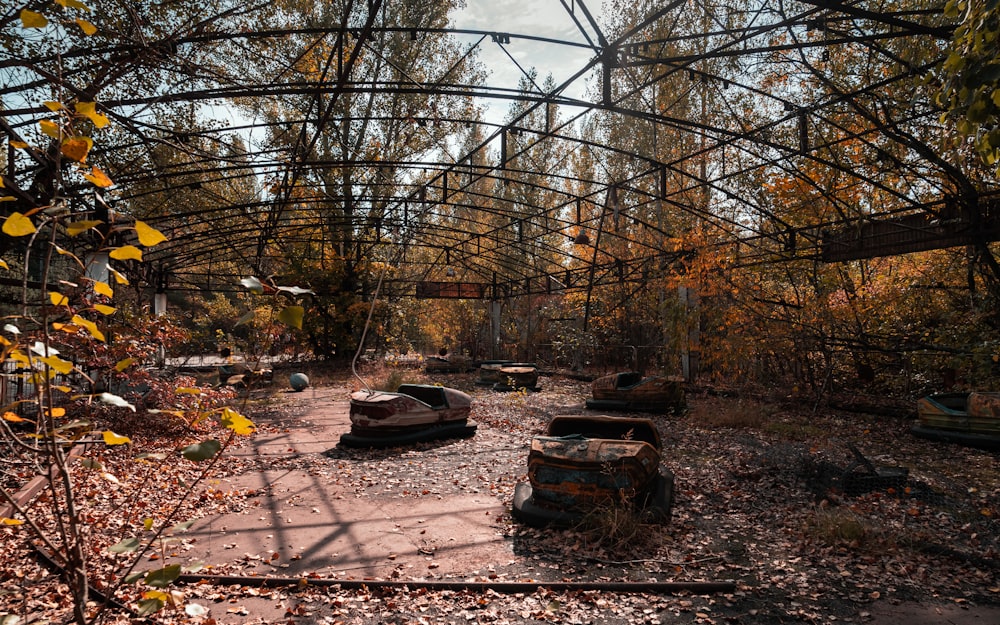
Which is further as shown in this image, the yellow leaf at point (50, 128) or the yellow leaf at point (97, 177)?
the yellow leaf at point (97, 177)

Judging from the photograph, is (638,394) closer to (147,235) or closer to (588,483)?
(588,483)

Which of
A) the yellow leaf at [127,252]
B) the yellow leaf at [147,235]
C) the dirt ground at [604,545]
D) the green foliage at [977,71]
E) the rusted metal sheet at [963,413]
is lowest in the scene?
the dirt ground at [604,545]

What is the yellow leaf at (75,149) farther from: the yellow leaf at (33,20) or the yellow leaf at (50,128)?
the yellow leaf at (33,20)

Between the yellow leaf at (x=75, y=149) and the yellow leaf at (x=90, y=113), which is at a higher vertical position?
the yellow leaf at (x=90, y=113)

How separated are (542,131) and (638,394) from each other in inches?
196

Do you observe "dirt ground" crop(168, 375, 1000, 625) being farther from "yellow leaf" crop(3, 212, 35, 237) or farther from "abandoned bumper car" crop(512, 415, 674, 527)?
"yellow leaf" crop(3, 212, 35, 237)

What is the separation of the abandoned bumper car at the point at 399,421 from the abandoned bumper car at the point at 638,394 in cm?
299

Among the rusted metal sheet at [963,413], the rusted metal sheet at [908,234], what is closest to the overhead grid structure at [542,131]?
the rusted metal sheet at [908,234]

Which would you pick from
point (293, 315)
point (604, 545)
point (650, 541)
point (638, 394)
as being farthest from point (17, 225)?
point (638, 394)

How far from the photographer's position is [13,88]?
487 cm

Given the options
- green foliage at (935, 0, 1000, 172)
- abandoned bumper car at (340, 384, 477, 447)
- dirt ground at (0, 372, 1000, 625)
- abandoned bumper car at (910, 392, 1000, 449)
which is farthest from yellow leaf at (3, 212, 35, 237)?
abandoned bumper car at (910, 392, 1000, 449)

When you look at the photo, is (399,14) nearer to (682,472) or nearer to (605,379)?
(605,379)

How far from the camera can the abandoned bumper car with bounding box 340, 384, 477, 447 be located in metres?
7.27

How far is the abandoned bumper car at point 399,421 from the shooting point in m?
7.27
